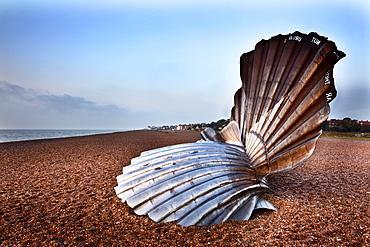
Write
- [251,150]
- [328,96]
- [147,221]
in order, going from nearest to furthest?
[147,221], [328,96], [251,150]

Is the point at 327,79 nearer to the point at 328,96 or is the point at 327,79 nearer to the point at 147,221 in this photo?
the point at 328,96

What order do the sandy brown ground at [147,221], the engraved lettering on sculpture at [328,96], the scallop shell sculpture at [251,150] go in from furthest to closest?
1. the engraved lettering on sculpture at [328,96]
2. the scallop shell sculpture at [251,150]
3. the sandy brown ground at [147,221]

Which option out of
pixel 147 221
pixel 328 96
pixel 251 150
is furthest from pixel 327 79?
pixel 147 221

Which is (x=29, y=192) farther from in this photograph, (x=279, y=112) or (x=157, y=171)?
(x=279, y=112)

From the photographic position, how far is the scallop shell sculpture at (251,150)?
11.5 ft

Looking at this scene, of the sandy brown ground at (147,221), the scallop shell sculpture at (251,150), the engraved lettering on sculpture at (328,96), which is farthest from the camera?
the engraved lettering on sculpture at (328,96)

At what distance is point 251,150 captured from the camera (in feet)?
15.6

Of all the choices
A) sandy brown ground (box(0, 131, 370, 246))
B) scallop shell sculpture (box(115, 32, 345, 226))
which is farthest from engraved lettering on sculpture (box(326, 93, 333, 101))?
sandy brown ground (box(0, 131, 370, 246))

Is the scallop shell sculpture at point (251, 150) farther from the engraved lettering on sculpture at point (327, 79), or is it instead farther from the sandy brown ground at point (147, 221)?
the sandy brown ground at point (147, 221)

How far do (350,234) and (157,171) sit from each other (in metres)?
2.95

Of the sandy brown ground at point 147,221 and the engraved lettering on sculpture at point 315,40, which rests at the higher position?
the engraved lettering on sculpture at point 315,40

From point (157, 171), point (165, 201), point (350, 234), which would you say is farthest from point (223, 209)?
point (350, 234)

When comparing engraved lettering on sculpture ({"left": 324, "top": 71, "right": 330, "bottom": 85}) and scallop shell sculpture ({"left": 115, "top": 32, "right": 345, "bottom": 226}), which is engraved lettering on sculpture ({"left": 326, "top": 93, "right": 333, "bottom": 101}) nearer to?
scallop shell sculpture ({"left": 115, "top": 32, "right": 345, "bottom": 226})

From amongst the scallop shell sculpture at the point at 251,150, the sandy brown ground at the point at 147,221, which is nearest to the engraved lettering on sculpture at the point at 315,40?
the scallop shell sculpture at the point at 251,150
